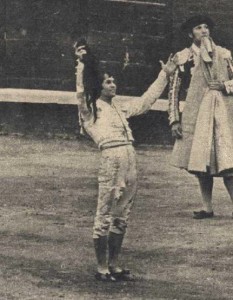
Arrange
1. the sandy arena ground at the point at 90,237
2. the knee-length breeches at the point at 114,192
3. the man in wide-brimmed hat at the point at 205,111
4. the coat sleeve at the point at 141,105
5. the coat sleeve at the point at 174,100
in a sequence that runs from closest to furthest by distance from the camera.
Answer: the sandy arena ground at the point at 90,237 < the knee-length breeches at the point at 114,192 < the coat sleeve at the point at 141,105 < the man in wide-brimmed hat at the point at 205,111 < the coat sleeve at the point at 174,100

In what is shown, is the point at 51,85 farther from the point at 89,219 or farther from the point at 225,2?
the point at 89,219

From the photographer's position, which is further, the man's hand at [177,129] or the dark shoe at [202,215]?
the man's hand at [177,129]

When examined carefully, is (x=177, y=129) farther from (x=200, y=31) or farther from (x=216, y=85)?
(x=200, y=31)

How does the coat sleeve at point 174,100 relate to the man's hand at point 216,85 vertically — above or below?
below

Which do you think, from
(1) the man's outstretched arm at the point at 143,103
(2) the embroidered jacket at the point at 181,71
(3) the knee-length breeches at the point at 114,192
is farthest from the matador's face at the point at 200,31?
(3) the knee-length breeches at the point at 114,192

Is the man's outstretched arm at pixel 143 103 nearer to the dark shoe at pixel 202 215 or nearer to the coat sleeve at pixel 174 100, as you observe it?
the coat sleeve at pixel 174 100

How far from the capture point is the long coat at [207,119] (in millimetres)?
8516

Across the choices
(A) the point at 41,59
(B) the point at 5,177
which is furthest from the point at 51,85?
(B) the point at 5,177

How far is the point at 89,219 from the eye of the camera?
8602 millimetres

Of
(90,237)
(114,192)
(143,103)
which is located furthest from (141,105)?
(90,237)

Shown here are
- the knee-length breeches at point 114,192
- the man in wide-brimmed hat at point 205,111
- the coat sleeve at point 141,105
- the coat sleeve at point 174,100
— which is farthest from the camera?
the coat sleeve at point 174,100

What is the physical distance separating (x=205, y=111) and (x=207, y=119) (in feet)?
0.23

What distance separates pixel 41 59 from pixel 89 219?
6.60 meters

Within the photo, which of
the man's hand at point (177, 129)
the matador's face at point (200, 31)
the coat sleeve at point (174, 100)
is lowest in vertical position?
the man's hand at point (177, 129)
